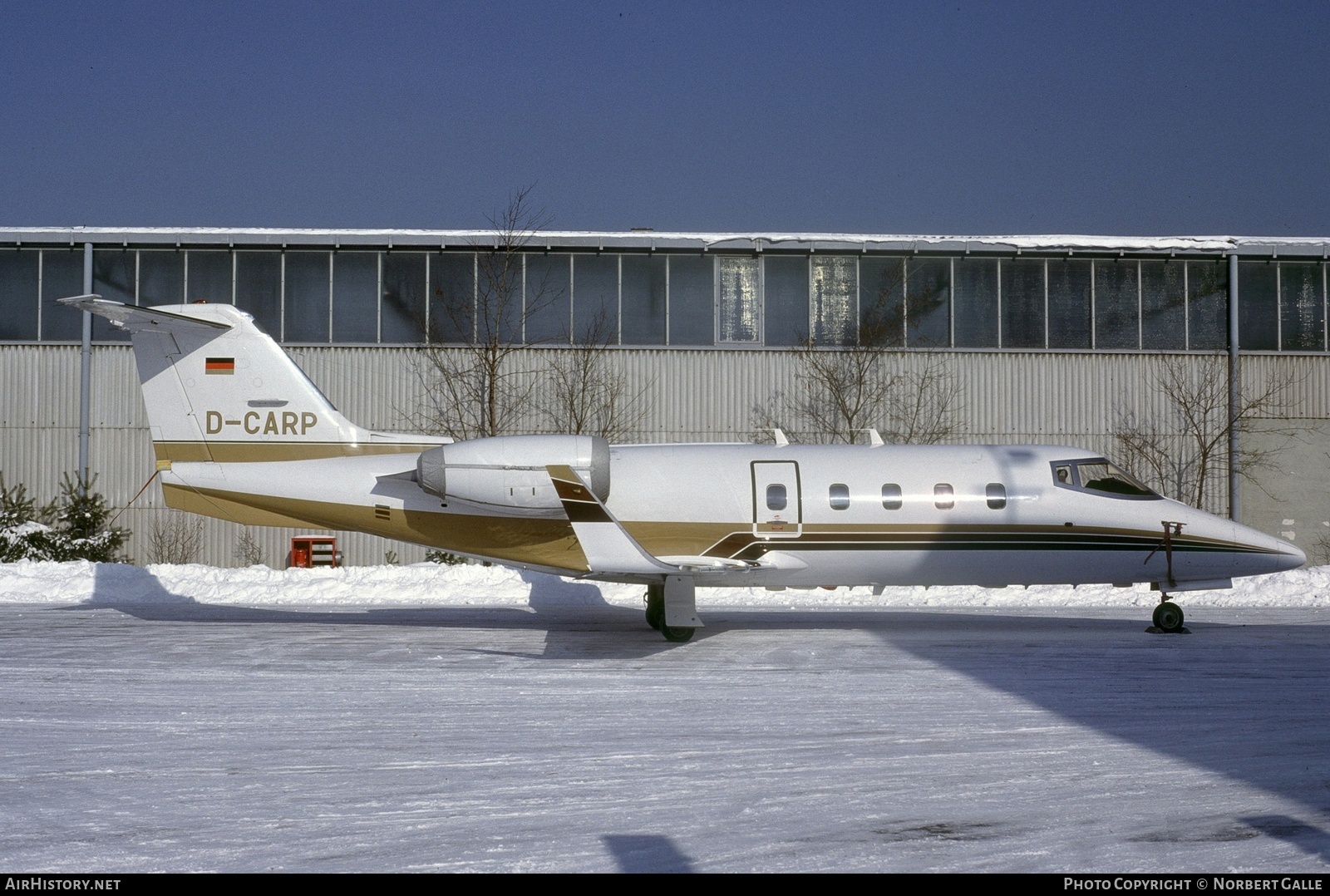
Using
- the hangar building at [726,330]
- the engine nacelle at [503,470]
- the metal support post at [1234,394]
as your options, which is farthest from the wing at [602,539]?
the metal support post at [1234,394]

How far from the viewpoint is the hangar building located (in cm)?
2706

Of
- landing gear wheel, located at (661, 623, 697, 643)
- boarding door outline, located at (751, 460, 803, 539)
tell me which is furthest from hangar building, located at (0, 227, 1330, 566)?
landing gear wheel, located at (661, 623, 697, 643)

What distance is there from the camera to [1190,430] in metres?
28.0

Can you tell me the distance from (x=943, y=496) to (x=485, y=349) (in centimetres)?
1440

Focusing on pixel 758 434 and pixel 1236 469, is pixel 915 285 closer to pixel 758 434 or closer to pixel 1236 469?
pixel 758 434

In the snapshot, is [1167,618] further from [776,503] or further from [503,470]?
[503,470]

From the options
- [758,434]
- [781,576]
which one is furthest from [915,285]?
[781,576]

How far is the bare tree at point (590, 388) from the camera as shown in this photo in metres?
27.3

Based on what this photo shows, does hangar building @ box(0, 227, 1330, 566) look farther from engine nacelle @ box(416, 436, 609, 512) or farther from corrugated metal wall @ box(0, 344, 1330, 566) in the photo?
engine nacelle @ box(416, 436, 609, 512)

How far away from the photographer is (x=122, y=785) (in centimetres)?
759

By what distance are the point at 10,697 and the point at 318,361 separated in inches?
671

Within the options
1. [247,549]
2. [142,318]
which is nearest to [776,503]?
[142,318]

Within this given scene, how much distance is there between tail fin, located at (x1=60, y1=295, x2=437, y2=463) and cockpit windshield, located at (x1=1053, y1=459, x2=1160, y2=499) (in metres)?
10.1

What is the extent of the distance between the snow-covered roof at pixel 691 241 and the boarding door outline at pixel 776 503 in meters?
12.9
